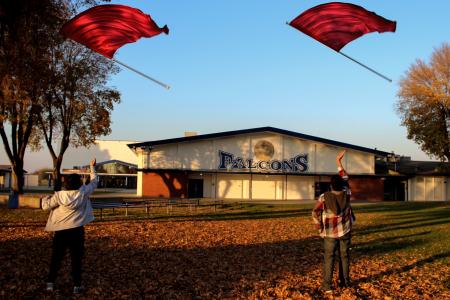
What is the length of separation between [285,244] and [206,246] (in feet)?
7.40

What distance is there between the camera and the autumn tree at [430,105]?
3653 cm

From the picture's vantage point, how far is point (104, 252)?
34.9ft

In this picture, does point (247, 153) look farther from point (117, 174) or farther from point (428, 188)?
point (117, 174)

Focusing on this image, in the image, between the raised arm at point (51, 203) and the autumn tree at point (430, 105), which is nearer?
the raised arm at point (51, 203)

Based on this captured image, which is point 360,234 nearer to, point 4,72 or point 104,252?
point 104,252

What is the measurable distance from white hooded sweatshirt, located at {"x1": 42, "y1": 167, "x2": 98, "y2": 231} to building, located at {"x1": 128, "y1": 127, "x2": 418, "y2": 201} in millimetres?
37806

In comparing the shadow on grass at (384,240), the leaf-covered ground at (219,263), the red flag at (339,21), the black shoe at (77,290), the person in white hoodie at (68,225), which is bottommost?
the shadow on grass at (384,240)

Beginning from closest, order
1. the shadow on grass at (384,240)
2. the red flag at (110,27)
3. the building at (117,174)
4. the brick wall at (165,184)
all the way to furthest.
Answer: the red flag at (110,27) < the shadow on grass at (384,240) < the brick wall at (165,184) < the building at (117,174)

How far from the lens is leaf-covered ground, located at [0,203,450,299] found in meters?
7.35

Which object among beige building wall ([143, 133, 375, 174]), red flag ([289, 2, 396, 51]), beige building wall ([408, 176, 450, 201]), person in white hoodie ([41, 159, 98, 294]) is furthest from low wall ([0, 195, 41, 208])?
beige building wall ([408, 176, 450, 201])

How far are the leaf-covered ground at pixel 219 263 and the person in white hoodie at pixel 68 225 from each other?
38cm

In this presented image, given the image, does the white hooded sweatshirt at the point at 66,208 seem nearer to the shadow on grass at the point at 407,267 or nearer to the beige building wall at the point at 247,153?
the shadow on grass at the point at 407,267

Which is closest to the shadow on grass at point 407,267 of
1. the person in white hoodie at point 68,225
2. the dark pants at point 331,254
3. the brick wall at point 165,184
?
the dark pants at point 331,254

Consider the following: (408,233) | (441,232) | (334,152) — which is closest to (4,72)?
(408,233)
